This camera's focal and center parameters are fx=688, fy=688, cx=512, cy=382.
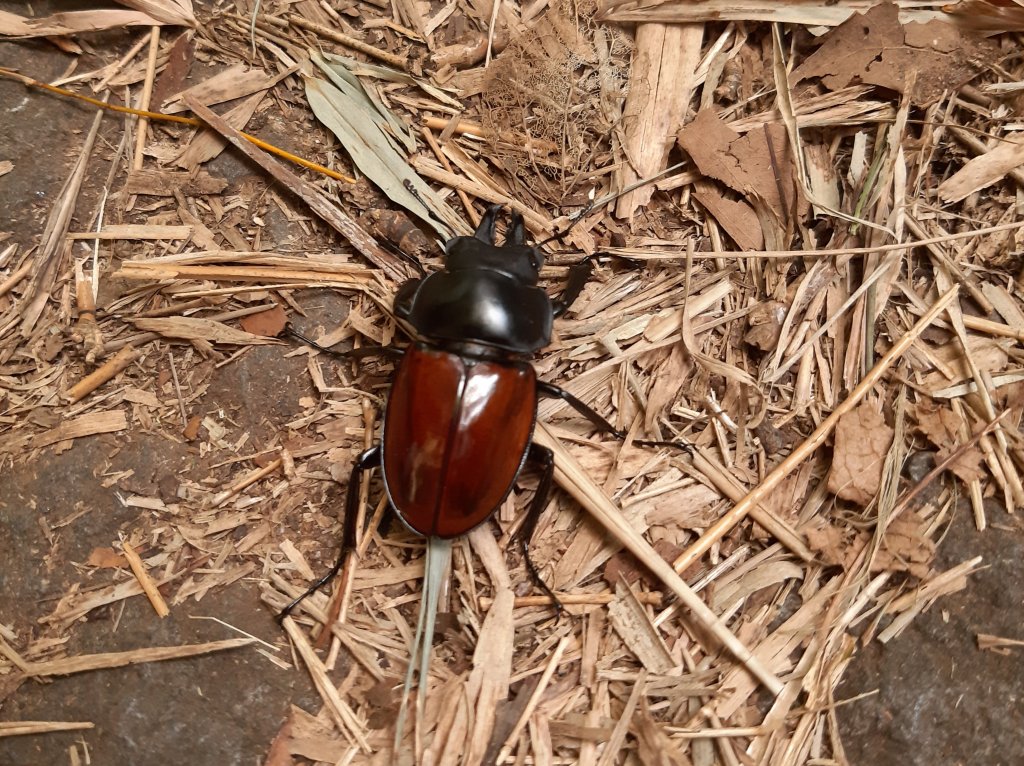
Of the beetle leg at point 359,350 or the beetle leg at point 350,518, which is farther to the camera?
the beetle leg at point 359,350

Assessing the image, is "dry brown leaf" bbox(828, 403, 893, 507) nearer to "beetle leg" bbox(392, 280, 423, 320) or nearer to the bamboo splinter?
the bamboo splinter

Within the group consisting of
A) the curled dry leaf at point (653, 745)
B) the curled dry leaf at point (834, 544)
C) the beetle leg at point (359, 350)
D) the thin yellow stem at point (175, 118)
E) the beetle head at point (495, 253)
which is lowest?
the curled dry leaf at point (653, 745)

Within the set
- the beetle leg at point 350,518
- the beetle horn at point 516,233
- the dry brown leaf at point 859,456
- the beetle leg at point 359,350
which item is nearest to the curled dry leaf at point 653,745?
the dry brown leaf at point 859,456

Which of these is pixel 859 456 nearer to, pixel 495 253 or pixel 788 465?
pixel 788 465

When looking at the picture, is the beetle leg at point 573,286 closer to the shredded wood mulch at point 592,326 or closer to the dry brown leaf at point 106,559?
the shredded wood mulch at point 592,326

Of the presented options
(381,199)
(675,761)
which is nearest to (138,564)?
(381,199)

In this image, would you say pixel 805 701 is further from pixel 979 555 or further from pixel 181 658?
pixel 181 658

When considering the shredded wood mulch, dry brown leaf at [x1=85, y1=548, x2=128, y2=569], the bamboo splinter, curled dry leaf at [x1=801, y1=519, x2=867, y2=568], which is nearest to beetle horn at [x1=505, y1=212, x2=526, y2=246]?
the shredded wood mulch
